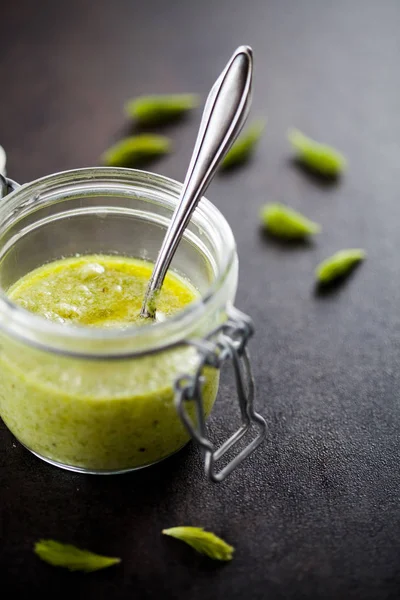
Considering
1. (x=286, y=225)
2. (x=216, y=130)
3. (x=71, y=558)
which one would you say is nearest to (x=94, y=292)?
(x=216, y=130)

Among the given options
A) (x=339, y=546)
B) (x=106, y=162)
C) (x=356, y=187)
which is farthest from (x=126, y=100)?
(x=339, y=546)

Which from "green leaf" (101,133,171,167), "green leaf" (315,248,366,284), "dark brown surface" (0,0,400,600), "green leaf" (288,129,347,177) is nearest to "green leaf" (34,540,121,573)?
"dark brown surface" (0,0,400,600)

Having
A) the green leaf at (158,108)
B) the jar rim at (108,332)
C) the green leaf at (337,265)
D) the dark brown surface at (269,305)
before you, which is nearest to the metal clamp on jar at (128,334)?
the jar rim at (108,332)

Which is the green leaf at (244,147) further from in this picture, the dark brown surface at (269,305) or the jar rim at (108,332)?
the jar rim at (108,332)

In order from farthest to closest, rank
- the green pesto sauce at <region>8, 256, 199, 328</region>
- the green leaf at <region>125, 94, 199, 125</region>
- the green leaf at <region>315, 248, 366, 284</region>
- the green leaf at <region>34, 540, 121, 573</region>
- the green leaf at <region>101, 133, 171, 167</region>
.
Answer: the green leaf at <region>125, 94, 199, 125</region>, the green leaf at <region>101, 133, 171, 167</region>, the green leaf at <region>315, 248, 366, 284</region>, the green pesto sauce at <region>8, 256, 199, 328</region>, the green leaf at <region>34, 540, 121, 573</region>

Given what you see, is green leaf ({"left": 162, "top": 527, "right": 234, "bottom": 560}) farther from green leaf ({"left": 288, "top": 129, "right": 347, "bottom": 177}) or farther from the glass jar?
green leaf ({"left": 288, "top": 129, "right": 347, "bottom": 177})

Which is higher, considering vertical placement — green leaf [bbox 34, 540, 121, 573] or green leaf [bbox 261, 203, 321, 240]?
green leaf [bbox 261, 203, 321, 240]
